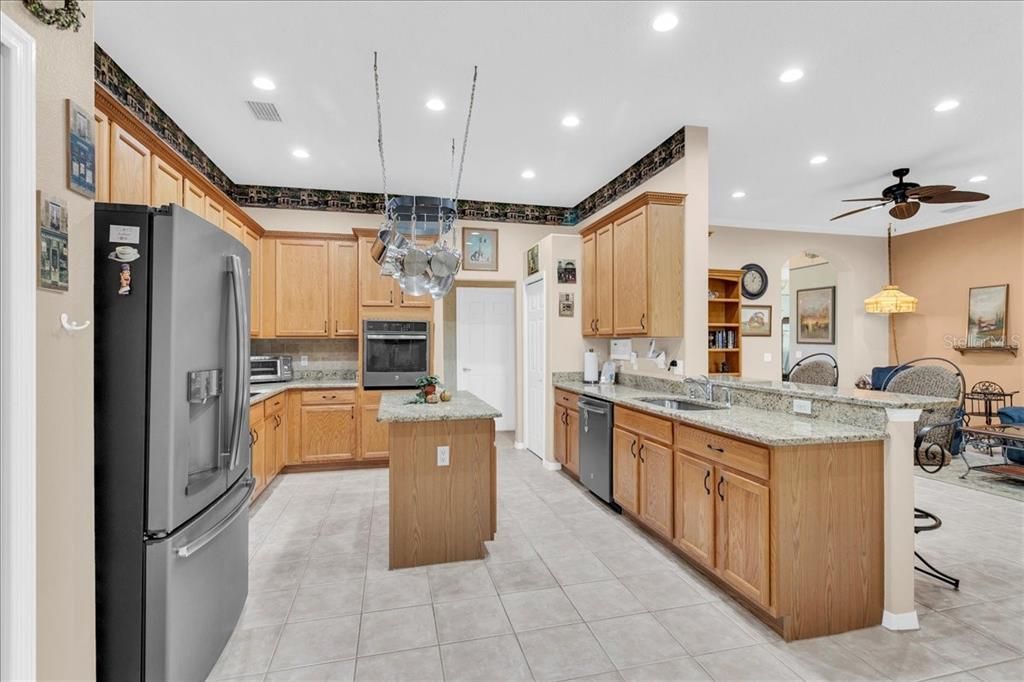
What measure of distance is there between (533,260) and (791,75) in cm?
293

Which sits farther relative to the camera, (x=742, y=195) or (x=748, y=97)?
(x=742, y=195)

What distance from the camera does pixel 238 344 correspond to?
2006 mm

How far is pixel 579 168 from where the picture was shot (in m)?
4.73

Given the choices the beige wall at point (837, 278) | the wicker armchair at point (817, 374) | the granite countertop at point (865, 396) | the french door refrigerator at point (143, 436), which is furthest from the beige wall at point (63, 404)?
the beige wall at point (837, 278)

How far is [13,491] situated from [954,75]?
4.95 metres

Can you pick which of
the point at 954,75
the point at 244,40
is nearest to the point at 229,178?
the point at 244,40

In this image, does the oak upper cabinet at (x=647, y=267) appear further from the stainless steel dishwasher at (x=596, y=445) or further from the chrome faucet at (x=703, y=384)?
the stainless steel dishwasher at (x=596, y=445)

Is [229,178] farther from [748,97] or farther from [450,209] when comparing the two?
[748,97]

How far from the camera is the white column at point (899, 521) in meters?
2.15

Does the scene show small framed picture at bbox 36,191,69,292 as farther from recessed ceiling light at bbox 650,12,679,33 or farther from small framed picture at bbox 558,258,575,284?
small framed picture at bbox 558,258,575,284

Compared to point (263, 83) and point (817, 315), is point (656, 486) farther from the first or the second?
point (817, 315)

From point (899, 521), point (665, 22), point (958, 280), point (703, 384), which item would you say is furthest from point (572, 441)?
point (958, 280)

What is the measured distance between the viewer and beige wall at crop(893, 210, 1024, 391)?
602cm

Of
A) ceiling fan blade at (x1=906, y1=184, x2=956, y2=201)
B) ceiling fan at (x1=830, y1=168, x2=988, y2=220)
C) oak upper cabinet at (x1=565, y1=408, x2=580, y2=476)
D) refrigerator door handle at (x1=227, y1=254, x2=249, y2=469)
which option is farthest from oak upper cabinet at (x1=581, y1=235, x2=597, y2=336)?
refrigerator door handle at (x1=227, y1=254, x2=249, y2=469)
